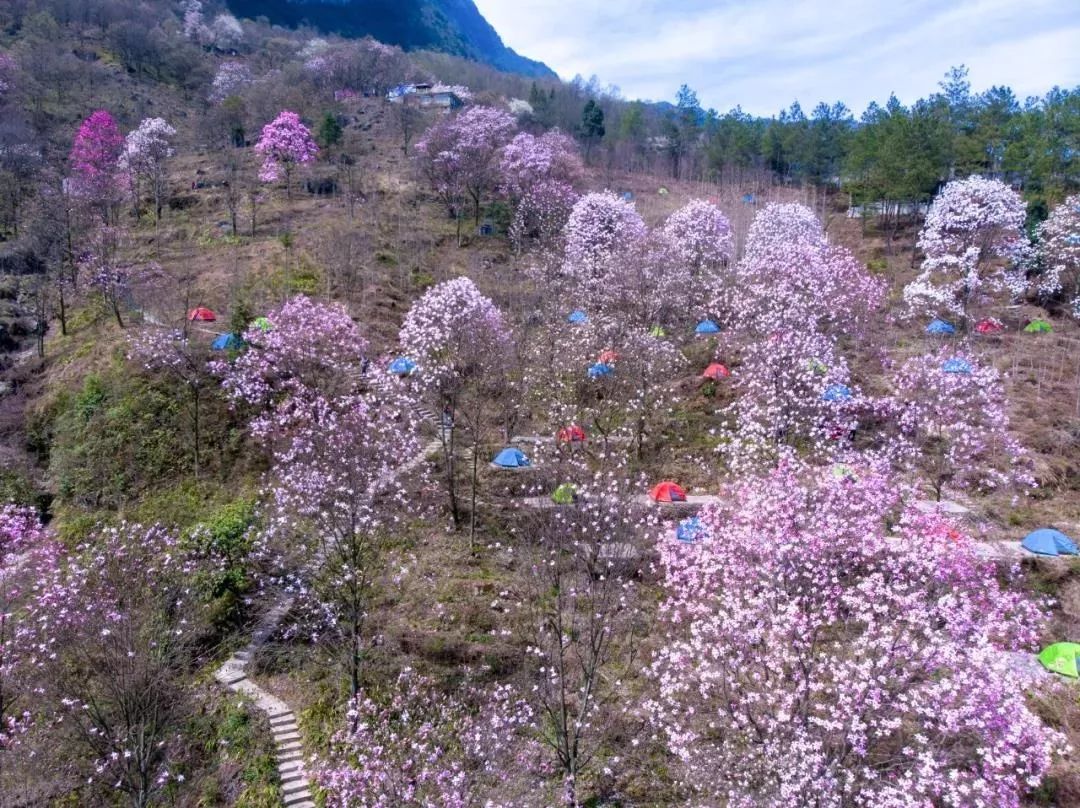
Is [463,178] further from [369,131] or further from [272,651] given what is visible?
[272,651]

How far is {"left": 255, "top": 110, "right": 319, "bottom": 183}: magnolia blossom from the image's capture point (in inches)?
1933

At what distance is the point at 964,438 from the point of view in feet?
74.3

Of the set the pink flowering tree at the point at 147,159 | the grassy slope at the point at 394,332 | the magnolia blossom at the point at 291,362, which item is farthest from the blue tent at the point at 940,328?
the pink flowering tree at the point at 147,159

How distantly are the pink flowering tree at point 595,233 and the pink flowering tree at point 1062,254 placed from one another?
78.2 ft

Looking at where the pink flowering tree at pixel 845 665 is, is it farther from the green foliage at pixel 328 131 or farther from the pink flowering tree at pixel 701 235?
the green foliage at pixel 328 131

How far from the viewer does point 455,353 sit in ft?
87.4

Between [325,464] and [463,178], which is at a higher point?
[463,178]

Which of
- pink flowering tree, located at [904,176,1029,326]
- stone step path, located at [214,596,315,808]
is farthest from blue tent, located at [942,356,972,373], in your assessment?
stone step path, located at [214,596,315,808]

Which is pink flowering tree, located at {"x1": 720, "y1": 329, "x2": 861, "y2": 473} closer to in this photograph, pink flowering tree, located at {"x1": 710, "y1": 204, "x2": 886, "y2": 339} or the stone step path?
pink flowering tree, located at {"x1": 710, "y1": 204, "x2": 886, "y2": 339}

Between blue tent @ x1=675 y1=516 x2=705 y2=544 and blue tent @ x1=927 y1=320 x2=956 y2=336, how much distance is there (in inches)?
879

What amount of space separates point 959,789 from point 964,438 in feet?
50.9

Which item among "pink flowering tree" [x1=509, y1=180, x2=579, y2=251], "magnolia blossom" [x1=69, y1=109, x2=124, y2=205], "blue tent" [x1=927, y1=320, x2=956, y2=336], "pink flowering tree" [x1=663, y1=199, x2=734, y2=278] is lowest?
"blue tent" [x1=927, y1=320, x2=956, y2=336]

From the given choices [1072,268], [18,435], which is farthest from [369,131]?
[1072,268]

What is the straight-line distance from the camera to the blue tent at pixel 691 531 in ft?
56.3
